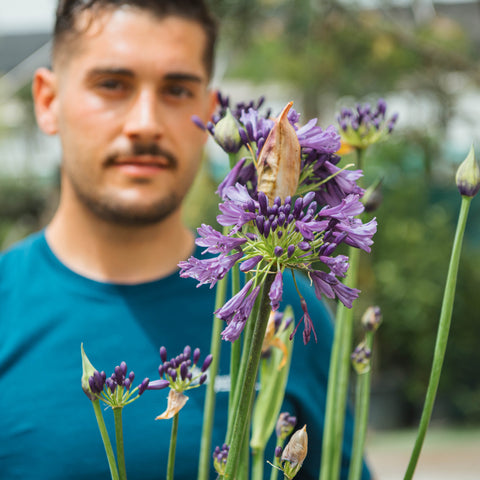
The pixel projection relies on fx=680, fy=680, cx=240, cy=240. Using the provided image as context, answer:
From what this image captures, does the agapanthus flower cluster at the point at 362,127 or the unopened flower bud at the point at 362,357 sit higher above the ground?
the agapanthus flower cluster at the point at 362,127

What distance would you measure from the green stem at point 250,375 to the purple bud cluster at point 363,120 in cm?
21

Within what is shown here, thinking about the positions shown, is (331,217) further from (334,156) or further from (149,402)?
(149,402)

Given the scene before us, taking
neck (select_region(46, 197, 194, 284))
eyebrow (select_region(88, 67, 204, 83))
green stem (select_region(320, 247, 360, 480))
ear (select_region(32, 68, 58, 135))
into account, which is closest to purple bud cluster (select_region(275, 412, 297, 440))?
green stem (select_region(320, 247, 360, 480))

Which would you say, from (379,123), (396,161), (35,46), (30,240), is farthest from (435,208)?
(35,46)

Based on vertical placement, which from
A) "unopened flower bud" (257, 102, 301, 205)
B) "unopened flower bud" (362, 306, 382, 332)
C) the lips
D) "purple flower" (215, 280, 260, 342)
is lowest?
"unopened flower bud" (362, 306, 382, 332)

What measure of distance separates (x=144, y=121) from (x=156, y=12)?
0.25 meters

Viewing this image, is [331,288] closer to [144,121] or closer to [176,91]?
[144,121]

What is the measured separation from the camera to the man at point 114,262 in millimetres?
967

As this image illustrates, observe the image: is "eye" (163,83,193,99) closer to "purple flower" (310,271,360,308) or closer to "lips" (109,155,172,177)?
"lips" (109,155,172,177)

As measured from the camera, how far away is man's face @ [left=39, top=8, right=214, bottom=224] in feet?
3.09

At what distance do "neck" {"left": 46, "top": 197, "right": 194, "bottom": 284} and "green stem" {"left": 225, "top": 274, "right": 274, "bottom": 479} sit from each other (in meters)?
0.86

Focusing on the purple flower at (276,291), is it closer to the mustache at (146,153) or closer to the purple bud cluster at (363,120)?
the purple bud cluster at (363,120)

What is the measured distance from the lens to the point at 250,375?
321 mm

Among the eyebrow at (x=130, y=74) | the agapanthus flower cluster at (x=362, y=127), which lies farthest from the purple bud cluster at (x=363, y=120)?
the eyebrow at (x=130, y=74)
